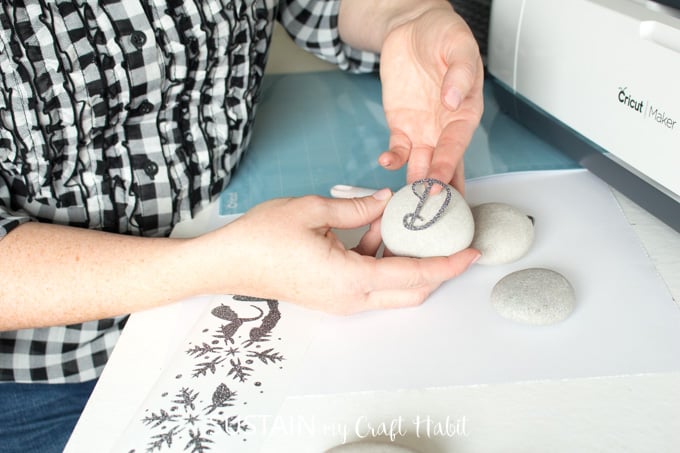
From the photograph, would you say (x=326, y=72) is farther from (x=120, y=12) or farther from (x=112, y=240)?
(x=112, y=240)

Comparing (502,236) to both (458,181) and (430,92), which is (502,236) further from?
(430,92)

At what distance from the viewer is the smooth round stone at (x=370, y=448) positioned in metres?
0.60

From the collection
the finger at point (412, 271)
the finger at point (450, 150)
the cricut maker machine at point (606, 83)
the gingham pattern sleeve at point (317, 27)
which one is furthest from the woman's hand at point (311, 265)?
the gingham pattern sleeve at point (317, 27)

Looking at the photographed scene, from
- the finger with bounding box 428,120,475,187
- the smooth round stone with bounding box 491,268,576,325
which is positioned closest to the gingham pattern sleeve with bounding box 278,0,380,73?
the finger with bounding box 428,120,475,187

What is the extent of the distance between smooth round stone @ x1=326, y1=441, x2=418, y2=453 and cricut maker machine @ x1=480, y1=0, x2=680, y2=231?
1.48ft

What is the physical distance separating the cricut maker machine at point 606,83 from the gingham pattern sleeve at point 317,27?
266 millimetres

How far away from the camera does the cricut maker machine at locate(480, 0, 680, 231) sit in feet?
2.60

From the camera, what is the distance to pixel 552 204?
3.06ft

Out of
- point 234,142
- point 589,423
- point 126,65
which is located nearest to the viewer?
point 589,423

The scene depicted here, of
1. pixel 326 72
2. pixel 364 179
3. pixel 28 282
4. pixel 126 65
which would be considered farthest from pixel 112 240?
pixel 326 72

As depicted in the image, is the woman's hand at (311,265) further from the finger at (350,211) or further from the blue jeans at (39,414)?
the blue jeans at (39,414)

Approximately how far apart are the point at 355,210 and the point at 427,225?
0.30 ft

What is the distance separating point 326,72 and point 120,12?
1.82ft

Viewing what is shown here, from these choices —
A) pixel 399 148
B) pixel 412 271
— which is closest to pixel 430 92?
pixel 399 148
